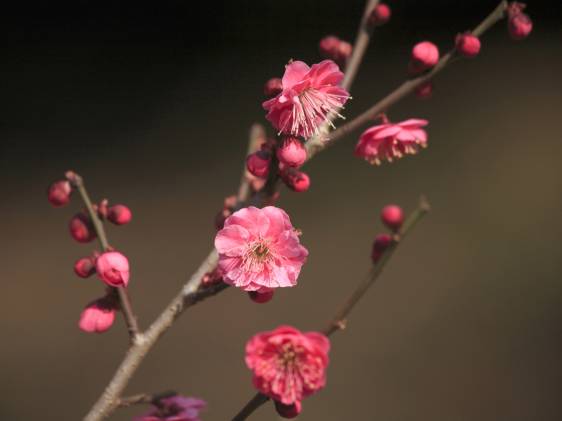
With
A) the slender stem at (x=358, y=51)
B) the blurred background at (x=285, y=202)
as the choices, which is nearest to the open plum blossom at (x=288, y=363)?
the slender stem at (x=358, y=51)

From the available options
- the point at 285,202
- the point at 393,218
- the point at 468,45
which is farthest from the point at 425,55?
the point at 285,202

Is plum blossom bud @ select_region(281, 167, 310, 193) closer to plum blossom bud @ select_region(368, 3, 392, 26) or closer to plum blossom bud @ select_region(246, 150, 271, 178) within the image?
plum blossom bud @ select_region(246, 150, 271, 178)

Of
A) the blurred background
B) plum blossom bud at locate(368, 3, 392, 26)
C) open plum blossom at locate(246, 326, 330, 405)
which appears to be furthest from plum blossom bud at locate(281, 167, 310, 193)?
the blurred background

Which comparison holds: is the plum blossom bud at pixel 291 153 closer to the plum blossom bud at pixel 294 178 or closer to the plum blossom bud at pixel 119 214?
the plum blossom bud at pixel 294 178

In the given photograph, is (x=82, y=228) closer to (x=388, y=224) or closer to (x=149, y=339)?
(x=149, y=339)

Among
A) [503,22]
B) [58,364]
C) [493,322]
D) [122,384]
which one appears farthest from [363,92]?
[122,384]
